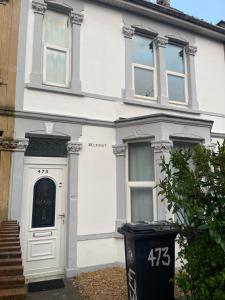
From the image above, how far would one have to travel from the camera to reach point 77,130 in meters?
6.07

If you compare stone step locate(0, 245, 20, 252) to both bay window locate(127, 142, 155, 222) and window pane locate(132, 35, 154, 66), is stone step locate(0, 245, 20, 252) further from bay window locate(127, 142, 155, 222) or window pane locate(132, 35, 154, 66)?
window pane locate(132, 35, 154, 66)

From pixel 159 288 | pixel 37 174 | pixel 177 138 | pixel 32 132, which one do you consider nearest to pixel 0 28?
pixel 32 132

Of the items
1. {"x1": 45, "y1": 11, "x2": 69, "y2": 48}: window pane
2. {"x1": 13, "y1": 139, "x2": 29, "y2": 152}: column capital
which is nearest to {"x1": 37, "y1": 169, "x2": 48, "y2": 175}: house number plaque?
{"x1": 13, "y1": 139, "x2": 29, "y2": 152}: column capital

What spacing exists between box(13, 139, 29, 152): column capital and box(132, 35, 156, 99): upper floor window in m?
3.08

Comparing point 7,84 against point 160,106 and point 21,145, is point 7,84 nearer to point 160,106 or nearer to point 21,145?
point 21,145

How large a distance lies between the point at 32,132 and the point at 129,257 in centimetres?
326

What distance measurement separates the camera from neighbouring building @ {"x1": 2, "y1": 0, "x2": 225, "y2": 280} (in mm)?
5633

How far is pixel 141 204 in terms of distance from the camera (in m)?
6.21

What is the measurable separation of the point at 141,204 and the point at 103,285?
1.94 meters

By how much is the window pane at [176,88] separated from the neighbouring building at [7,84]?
4059mm

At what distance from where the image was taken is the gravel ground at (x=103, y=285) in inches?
174

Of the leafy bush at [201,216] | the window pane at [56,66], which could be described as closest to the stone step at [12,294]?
the leafy bush at [201,216]

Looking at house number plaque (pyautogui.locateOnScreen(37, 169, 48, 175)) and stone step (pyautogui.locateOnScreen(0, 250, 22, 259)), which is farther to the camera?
house number plaque (pyautogui.locateOnScreen(37, 169, 48, 175))

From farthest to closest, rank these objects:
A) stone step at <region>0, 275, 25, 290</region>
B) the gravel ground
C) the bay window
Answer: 1. the bay window
2. the gravel ground
3. stone step at <region>0, 275, 25, 290</region>
